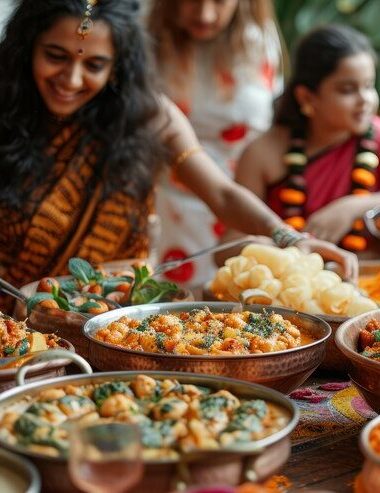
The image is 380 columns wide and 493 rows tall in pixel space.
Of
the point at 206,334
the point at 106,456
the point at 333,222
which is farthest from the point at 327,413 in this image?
the point at 333,222

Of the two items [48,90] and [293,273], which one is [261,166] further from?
[293,273]

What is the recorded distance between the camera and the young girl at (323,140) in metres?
3.49

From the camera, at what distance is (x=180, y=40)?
4.15 m

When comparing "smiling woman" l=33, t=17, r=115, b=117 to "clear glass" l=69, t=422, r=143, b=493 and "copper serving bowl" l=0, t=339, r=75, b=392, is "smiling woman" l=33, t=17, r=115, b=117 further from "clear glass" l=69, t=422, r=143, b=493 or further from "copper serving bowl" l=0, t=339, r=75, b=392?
"clear glass" l=69, t=422, r=143, b=493

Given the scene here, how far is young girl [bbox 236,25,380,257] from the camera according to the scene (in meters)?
3.49

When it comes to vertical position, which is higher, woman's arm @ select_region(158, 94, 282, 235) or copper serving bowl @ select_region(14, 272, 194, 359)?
woman's arm @ select_region(158, 94, 282, 235)

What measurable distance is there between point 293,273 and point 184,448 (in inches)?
38.5

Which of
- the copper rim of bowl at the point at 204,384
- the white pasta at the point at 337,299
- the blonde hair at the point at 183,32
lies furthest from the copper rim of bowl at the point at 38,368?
the blonde hair at the point at 183,32

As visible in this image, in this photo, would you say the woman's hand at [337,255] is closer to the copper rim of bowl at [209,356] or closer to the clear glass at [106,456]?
the copper rim of bowl at [209,356]

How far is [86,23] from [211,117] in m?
1.87

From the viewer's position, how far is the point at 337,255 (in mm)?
Result: 2240

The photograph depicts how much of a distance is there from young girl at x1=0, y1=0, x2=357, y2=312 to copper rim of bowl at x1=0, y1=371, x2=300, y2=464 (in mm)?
1304

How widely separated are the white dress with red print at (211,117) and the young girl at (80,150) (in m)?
1.37

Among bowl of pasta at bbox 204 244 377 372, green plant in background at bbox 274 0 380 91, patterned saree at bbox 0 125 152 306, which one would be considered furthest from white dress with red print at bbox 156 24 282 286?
bowl of pasta at bbox 204 244 377 372
